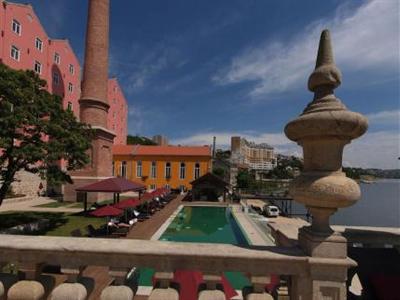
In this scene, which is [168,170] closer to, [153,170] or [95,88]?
[153,170]

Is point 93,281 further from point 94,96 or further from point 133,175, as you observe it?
point 133,175

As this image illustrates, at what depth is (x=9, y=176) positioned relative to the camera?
38.6 ft

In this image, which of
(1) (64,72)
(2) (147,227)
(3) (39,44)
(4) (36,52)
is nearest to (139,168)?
(1) (64,72)

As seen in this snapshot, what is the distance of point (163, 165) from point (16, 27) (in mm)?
29129

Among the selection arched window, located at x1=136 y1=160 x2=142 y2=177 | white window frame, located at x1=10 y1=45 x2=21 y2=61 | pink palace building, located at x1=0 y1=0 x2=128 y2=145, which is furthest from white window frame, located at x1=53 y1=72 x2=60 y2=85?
arched window, located at x1=136 y1=160 x2=142 y2=177

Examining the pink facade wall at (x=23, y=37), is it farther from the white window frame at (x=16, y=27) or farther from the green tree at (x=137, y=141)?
the green tree at (x=137, y=141)

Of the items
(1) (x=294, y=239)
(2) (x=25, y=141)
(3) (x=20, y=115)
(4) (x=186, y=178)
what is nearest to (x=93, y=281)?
(1) (x=294, y=239)

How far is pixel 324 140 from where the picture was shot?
2.19 m

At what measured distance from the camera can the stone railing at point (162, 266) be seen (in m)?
2.07

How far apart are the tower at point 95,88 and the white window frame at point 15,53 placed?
23.3 feet

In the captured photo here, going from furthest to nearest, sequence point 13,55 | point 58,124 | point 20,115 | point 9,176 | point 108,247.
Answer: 1. point 13,55
2. point 58,124
3. point 9,176
4. point 20,115
5. point 108,247

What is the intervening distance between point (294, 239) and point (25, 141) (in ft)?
42.7

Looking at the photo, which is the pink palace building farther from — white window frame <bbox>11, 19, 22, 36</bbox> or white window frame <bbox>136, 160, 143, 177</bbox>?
white window frame <bbox>136, 160, 143, 177</bbox>

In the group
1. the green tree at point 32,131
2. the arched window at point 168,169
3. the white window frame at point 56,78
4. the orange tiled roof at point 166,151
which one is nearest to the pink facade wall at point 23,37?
the white window frame at point 56,78
